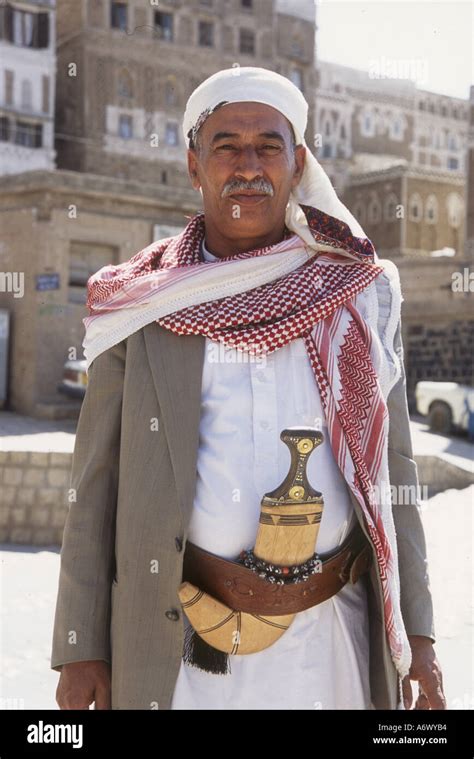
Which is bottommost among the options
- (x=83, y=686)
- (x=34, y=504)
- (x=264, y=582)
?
(x=34, y=504)

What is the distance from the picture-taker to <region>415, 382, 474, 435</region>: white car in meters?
14.9

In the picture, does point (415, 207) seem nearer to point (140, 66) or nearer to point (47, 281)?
point (140, 66)

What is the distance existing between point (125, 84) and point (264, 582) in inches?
1437

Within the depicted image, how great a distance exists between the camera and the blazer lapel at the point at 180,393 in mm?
2193

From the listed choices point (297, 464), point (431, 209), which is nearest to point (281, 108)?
point (297, 464)

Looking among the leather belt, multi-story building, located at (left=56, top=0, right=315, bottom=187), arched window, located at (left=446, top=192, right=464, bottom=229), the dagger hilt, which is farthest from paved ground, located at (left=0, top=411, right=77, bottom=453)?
arched window, located at (left=446, top=192, right=464, bottom=229)

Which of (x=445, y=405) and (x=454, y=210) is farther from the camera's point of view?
(x=454, y=210)

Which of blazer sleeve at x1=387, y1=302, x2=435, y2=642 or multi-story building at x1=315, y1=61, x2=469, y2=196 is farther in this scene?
multi-story building at x1=315, y1=61, x2=469, y2=196

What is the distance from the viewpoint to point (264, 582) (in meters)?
2.16

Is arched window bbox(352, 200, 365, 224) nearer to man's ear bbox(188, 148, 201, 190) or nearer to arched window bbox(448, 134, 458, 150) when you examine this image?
arched window bbox(448, 134, 458, 150)

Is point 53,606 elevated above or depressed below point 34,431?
below

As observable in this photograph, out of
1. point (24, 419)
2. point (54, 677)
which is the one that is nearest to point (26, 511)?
point (54, 677)

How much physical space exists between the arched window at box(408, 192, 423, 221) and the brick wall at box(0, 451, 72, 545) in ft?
113
